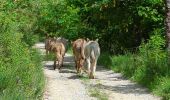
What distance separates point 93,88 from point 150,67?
83.9 inches

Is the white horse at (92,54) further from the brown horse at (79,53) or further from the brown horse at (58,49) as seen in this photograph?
the brown horse at (58,49)

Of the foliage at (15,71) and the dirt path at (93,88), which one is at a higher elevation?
the foliage at (15,71)

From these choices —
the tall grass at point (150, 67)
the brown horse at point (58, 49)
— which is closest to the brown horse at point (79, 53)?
the brown horse at point (58, 49)

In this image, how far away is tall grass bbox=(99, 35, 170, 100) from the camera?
1455 cm

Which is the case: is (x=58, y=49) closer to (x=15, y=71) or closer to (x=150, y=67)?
(x=150, y=67)

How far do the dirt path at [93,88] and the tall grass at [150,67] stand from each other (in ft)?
0.87

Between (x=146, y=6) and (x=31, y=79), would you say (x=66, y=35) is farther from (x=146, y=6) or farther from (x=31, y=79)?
(x=31, y=79)

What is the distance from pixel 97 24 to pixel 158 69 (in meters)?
8.62

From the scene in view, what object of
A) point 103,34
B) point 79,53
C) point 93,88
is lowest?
point 93,88

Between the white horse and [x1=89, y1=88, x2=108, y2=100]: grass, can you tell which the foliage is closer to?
[x1=89, y1=88, x2=108, y2=100]: grass

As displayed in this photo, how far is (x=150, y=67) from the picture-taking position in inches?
649

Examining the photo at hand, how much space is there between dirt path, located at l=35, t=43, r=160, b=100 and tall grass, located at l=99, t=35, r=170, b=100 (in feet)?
0.87

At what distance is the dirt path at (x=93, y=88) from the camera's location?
45.7 feet

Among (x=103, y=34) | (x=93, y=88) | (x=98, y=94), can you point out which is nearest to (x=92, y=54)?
(x=93, y=88)
